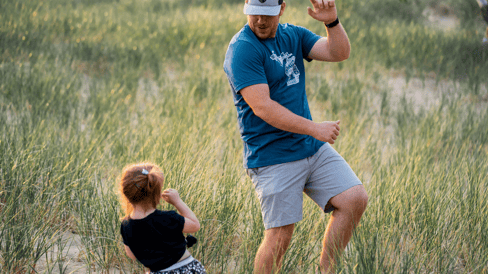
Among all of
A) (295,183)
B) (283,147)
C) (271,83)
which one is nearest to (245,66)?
(271,83)

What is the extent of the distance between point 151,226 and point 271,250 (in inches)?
27.0

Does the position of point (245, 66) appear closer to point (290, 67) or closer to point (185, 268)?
point (290, 67)

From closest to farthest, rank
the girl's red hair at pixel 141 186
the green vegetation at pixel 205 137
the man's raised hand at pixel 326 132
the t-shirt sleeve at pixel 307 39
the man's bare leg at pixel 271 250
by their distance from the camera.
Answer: the girl's red hair at pixel 141 186
the man's raised hand at pixel 326 132
the man's bare leg at pixel 271 250
the t-shirt sleeve at pixel 307 39
the green vegetation at pixel 205 137

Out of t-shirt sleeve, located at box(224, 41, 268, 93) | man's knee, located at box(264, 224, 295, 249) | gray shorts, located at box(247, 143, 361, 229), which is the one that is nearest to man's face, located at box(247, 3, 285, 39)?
t-shirt sleeve, located at box(224, 41, 268, 93)

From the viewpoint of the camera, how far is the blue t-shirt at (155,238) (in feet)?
5.74

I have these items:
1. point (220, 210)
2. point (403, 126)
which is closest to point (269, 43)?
point (220, 210)

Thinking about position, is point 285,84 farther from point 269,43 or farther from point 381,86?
point 381,86

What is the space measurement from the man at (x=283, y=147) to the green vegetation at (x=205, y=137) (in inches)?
9.4

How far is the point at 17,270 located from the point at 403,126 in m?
4.59

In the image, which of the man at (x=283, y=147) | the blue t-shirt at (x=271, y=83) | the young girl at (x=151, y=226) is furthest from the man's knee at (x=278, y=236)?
the young girl at (x=151, y=226)

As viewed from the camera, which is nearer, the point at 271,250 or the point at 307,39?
the point at 271,250

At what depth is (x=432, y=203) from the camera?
9.42ft

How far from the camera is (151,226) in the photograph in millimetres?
1739

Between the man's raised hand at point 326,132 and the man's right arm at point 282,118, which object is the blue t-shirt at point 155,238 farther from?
the man's raised hand at point 326,132
